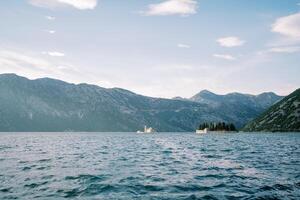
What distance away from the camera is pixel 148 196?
89.9 feet

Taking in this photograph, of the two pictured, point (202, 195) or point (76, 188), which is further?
point (76, 188)

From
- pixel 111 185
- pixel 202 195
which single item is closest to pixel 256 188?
pixel 202 195

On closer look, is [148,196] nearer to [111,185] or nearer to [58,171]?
[111,185]

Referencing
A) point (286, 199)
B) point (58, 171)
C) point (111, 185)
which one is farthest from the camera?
point (58, 171)

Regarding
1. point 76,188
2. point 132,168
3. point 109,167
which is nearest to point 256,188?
point 76,188

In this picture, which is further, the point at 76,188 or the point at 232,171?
the point at 232,171

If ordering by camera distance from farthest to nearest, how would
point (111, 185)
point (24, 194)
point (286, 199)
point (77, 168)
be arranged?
1. point (77, 168)
2. point (111, 185)
3. point (24, 194)
4. point (286, 199)

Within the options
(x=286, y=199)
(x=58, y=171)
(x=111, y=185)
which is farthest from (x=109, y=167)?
(x=286, y=199)

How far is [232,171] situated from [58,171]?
21951 millimetres

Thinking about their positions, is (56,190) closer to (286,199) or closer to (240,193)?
(240,193)

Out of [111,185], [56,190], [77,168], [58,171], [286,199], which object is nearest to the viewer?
[286,199]

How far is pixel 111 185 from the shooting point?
32.5 metres

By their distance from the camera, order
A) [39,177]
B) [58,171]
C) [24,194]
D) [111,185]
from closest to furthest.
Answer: [24,194] → [111,185] → [39,177] → [58,171]

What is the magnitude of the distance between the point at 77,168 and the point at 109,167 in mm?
4350
